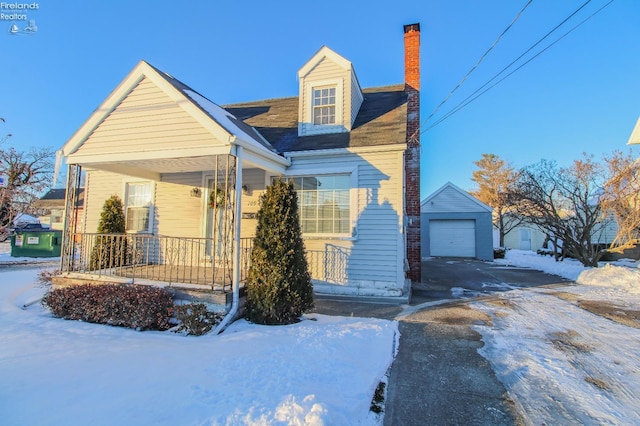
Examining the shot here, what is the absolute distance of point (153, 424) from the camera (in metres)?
2.48

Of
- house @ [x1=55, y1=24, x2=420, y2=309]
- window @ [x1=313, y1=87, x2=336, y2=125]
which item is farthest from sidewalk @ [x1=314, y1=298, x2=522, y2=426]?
window @ [x1=313, y1=87, x2=336, y2=125]

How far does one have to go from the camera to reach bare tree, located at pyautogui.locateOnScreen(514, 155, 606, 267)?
13.0 metres

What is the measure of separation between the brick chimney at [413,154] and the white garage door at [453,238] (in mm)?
11280

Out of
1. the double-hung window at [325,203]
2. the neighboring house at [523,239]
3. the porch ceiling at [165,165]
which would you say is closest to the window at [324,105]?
the double-hung window at [325,203]

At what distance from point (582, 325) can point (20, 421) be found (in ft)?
26.6

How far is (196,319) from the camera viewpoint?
5.04m

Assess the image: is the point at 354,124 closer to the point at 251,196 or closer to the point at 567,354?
the point at 251,196

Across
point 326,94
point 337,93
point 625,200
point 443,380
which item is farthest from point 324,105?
point 625,200

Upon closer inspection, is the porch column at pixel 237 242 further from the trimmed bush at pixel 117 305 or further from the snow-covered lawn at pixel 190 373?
the trimmed bush at pixel 117 305

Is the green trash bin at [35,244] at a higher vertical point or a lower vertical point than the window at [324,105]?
lower

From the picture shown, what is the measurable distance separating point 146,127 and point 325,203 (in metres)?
4.50

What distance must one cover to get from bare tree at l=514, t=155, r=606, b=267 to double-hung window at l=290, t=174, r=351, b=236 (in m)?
10.7

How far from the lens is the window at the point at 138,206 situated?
9.39 metres

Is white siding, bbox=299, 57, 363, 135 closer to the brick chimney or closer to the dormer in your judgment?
the dormer
